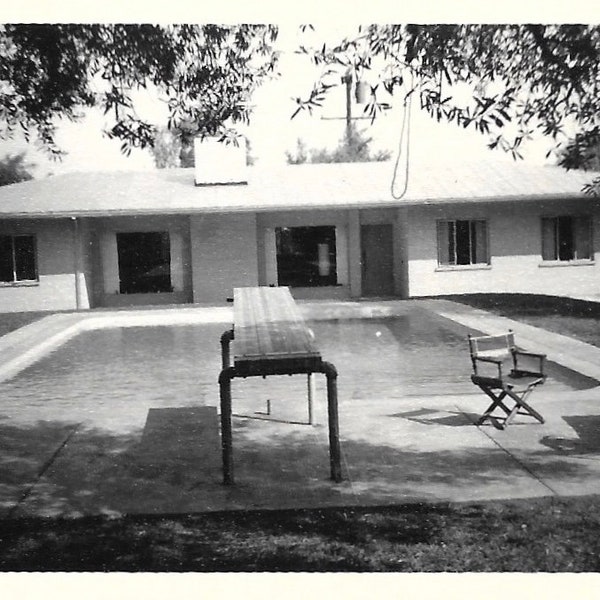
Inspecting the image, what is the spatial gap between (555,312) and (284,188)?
6.56ft

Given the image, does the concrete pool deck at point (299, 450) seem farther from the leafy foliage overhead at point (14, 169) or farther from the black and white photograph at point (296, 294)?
the leafy foliage overhead at point (14, 169)

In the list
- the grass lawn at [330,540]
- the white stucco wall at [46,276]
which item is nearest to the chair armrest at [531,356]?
the grass lawn at [330,540]

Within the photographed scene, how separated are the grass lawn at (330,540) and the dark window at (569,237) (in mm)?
1471

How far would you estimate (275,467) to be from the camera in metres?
4.34

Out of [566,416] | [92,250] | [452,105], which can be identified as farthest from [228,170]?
[566,416]

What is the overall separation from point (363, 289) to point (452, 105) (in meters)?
1.64

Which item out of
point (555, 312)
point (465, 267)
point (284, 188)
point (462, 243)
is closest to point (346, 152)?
point (284, 188)

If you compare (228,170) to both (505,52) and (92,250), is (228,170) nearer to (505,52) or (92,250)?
(92,250)


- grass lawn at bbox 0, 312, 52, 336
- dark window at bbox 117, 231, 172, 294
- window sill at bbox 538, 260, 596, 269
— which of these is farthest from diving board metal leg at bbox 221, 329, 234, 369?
window sill at bbox 538, 260, 596, 269

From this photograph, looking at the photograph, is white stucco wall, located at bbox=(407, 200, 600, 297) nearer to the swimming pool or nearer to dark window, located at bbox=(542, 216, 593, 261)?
dark window, located at bbox=(542, 216, 593, 261)

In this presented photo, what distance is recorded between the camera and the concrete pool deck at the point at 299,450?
393cm

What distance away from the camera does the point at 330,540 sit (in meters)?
3.60

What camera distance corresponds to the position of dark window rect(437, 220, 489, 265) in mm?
4577

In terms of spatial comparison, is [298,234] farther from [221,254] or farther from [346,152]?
[346,152]
